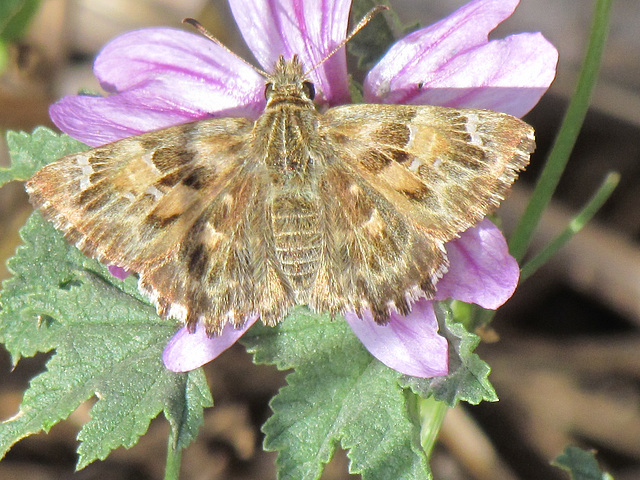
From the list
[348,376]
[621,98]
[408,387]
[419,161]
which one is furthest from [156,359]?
[621,98]

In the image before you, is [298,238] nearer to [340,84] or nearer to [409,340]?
[409,340]

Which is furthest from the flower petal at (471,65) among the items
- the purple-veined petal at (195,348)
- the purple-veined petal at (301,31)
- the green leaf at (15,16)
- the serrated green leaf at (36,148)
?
the green leaf at (15,16)

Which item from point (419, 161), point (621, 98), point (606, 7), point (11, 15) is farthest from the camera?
point (621, 98)

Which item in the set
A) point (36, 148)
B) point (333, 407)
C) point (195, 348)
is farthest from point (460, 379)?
point (36, 148)

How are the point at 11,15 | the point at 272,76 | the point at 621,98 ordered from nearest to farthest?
the point at 272,76 → the point at 11,15 → the point at 621,98

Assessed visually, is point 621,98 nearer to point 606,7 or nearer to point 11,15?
point 606,7

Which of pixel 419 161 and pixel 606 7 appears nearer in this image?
pixel 419 161
